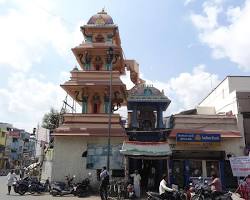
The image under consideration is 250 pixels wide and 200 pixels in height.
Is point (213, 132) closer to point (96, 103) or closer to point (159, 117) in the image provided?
point (159, 117)

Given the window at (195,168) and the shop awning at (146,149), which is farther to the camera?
the window at (195,168)

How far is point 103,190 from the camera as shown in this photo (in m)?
16.7

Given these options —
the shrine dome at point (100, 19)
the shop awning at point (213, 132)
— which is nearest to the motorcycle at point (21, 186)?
the shop awning at point (213, 132)

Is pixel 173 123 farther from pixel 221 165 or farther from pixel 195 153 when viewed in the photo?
pixel 221 165

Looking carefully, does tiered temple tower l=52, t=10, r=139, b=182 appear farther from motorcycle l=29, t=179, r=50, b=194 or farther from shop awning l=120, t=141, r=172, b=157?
shop awning l=120, t=141, r=172, b=157

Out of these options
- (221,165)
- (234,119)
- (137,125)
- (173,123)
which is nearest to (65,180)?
(137,125)

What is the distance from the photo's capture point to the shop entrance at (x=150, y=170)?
21.8 meters

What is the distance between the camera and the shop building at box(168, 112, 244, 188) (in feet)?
70.6

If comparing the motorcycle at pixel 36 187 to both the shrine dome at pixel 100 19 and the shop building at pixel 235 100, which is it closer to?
the shop building at pixel 235 100

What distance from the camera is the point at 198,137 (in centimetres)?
2153

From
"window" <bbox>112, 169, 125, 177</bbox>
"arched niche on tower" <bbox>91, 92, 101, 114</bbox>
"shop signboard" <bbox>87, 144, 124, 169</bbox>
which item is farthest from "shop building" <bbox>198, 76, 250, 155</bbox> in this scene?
Answer: "arched niche on tower" <bbox>91, 92, 101, 114</bbox>

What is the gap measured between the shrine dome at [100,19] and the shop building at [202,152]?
11.9 metres

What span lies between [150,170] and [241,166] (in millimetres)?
7226

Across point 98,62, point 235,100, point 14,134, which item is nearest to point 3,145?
point 14,134
